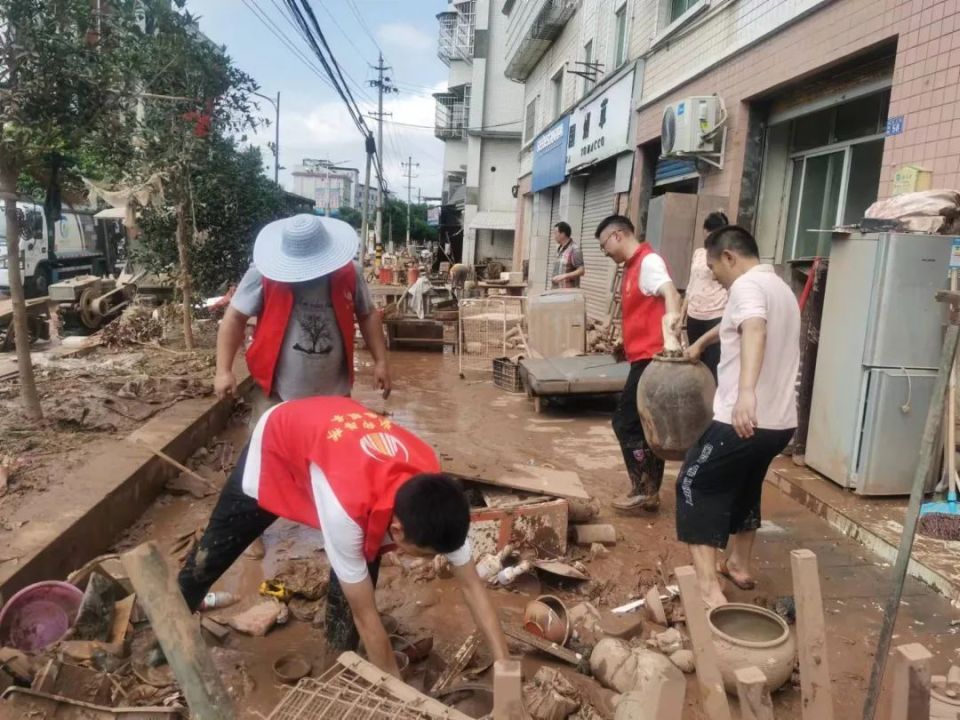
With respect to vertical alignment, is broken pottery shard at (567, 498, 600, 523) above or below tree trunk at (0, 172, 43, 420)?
below

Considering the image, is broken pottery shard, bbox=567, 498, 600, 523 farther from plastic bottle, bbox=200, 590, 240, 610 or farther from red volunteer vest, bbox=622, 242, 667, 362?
plastic bottle, bbox=200, 590, 240, 610

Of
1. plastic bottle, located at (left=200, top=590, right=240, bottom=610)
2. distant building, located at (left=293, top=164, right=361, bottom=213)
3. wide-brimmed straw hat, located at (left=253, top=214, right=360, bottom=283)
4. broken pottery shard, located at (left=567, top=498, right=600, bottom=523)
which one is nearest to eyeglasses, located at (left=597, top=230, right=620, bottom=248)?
broken pottery shard, located at (left=567, top=498, right=600, bottom=523)

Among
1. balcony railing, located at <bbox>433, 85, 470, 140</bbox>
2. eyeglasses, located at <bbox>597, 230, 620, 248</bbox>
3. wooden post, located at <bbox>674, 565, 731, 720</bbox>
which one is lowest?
wooden post, located at <bbox>674, 565, 731, 720</bbox>

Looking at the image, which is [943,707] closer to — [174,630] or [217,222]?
[174,630]

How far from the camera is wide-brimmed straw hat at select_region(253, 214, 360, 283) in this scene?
3.29 meters

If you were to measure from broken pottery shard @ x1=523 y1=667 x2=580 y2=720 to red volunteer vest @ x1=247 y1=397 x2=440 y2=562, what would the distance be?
73cm

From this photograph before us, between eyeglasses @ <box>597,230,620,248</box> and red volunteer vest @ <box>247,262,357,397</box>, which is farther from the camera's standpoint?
eyeglasses @ <box>597,230,620,248</box>

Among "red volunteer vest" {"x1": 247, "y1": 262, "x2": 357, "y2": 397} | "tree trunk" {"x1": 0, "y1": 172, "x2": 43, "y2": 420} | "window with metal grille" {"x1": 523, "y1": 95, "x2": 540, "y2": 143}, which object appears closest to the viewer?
"red volunteer vest" {"x1": 247, "y1": 262, "x2": 357, "y2": 397}

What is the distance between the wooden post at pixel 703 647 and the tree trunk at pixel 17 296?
4.81 m

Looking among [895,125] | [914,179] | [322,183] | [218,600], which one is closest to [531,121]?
[895,125]

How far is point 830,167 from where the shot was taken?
21.7ft

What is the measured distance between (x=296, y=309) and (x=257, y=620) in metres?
1.43

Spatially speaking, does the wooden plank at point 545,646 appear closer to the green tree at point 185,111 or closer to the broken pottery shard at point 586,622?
the broken pottery shard at point 586,622

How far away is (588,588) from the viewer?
11.8ft
